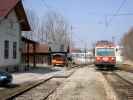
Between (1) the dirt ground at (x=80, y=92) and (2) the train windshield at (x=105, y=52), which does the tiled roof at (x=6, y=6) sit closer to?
(1) the dirt ground at (x=80, y=92)

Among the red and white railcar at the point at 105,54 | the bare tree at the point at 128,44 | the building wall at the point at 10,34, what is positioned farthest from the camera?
the bare tree at the point at 128,44

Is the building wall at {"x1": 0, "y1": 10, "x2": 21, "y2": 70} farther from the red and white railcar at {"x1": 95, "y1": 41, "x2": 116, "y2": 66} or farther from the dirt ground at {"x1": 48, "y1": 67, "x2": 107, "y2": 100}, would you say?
the dirt ground at {"x1": 48, "y1": 67, "x2": 107, "y2": 100}

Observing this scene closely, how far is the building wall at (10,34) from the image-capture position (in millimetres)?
37031

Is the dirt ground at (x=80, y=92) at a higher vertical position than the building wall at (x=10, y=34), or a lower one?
lower

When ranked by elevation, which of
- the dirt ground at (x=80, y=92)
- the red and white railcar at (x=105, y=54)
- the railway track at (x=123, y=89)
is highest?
the red and white railcar at (x=105, y=54)

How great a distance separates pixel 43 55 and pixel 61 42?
39796 mm

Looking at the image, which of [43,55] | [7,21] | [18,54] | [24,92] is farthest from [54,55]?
[24,92]

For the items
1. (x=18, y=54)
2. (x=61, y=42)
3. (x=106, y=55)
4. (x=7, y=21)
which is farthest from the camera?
(x=61, y=42)

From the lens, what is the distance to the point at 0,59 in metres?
36.3

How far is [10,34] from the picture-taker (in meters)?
40.2

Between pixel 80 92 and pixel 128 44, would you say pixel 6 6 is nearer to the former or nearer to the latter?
pixel 80 92

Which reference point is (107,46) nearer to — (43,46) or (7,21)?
(7,21)

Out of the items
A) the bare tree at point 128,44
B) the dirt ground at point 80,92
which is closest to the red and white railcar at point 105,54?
the dirt ground at point 80,92

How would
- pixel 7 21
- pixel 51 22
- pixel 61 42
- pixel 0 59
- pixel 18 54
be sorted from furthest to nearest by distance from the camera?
pixel 61 42 < pixel 51 22 < pixel 18 54 < pixel 7 21 < pixel 0 59
